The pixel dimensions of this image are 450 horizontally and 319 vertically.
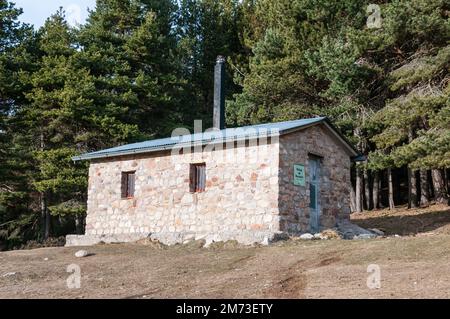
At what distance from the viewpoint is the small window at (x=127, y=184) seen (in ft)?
63.7

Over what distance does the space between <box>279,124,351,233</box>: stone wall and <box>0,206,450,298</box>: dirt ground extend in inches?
60.5

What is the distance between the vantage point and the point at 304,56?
27672 millimetres

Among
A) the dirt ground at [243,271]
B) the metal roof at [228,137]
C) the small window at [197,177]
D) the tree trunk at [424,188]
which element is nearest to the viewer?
the dirt ground at [243,271]

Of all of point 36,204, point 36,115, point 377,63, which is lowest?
point 36,204

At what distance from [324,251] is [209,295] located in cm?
441

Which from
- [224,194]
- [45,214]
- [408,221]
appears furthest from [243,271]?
[45,214]

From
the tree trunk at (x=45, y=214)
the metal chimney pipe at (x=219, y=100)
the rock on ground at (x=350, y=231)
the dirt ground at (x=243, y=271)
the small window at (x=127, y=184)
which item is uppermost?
the metal chimney pipe at (x=219, y=100)

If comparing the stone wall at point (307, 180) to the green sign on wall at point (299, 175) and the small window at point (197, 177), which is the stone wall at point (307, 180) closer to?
the green sign on wall at point (299, 175)

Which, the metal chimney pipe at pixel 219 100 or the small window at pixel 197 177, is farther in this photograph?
the metal chimney pipe at pixel 219 100

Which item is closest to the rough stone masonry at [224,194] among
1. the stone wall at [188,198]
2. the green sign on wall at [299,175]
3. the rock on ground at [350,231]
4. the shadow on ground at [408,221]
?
the stone wall at [188,198]

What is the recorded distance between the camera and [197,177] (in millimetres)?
18000

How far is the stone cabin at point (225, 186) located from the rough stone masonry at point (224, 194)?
0.10ft
